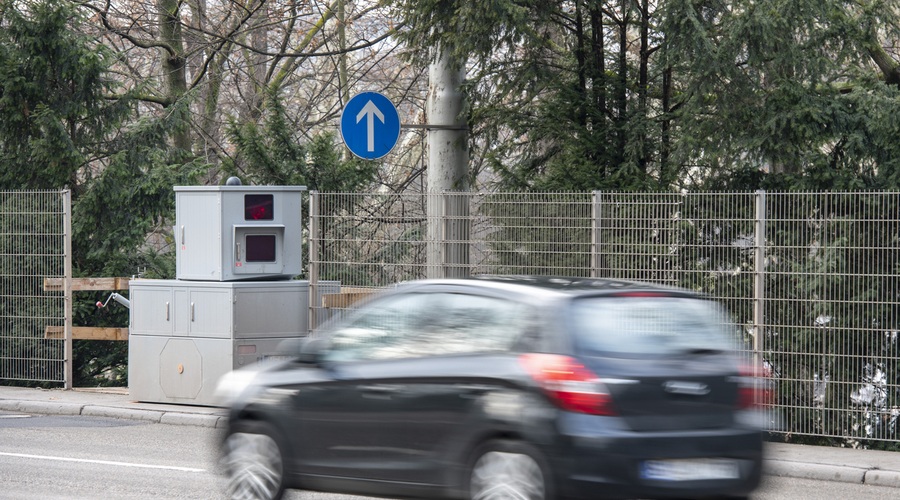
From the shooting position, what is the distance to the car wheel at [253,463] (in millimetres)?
7648

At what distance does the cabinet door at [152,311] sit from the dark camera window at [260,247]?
1.06 metres

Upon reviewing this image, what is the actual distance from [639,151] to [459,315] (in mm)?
8878

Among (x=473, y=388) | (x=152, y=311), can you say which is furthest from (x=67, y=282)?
(x=473, y=388)

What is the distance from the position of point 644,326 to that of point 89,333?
38.1 feet

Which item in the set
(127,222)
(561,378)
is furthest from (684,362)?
(127,222)

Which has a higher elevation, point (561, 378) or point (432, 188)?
point (432, 188)

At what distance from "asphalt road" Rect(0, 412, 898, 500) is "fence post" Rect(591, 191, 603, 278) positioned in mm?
3386

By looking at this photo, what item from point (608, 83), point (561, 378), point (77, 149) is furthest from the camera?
point (77, 149)

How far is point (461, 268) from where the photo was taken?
14.1 meters

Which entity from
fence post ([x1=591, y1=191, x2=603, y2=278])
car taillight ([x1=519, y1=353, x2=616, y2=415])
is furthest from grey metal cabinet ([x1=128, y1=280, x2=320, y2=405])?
car taillight ([x1=519, y1=353, x2=616, y2=415])

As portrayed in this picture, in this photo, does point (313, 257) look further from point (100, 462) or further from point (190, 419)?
point (100, 462)

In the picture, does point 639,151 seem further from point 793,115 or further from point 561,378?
point 561,378

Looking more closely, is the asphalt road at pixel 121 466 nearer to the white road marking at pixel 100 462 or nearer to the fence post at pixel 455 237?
the white road marking at pixel 100 462

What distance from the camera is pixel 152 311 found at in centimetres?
1469
